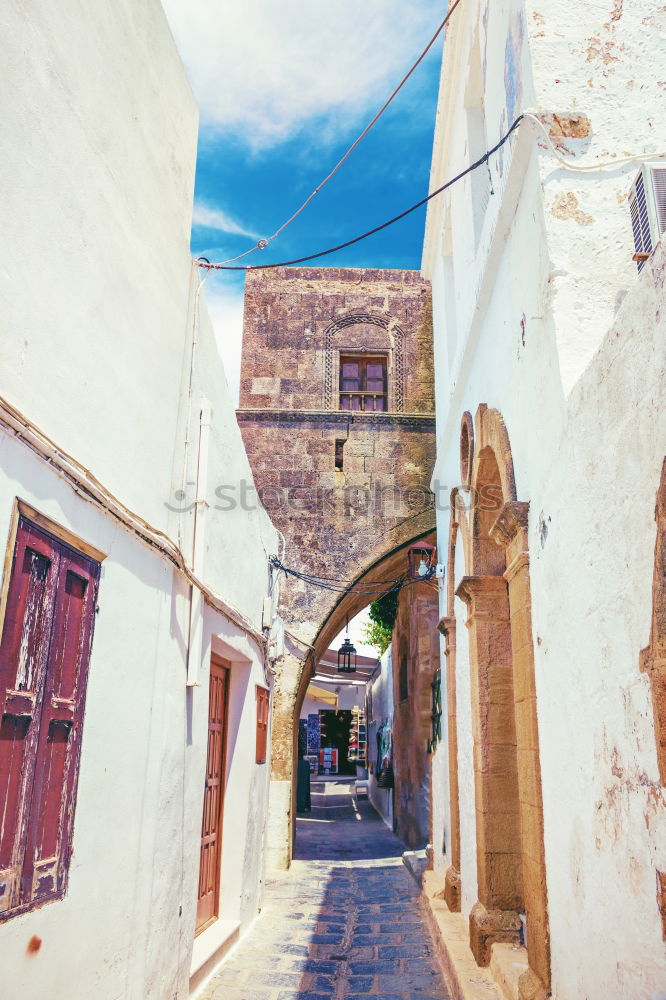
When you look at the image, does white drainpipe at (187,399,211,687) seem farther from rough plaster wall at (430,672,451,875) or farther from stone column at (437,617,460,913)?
rough plaster wall at (430,672,451,875)

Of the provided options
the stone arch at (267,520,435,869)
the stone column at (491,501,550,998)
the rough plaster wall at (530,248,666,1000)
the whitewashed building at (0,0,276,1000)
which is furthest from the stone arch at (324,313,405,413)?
the rough plaster wall at (530,248,666,1000)

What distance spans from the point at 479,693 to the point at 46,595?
3076 millimetres

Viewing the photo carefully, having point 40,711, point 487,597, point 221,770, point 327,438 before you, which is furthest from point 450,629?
point 40,711

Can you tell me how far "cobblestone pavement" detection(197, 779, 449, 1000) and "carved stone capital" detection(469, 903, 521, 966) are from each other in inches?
14.4

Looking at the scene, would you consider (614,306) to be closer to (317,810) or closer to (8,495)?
(8,495)

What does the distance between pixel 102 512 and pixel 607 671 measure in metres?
1.86

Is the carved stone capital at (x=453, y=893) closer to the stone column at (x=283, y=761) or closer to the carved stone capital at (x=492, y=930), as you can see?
the carved stone capital at (x=492, y=930)

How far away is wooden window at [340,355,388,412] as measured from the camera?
1049 cm

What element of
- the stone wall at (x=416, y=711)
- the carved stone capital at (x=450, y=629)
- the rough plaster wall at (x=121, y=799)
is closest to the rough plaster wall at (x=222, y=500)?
the rough plaster wall at (x=121, y=799)

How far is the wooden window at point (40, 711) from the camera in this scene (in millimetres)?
2232

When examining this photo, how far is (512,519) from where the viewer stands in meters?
3.74

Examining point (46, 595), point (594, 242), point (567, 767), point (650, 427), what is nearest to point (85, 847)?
point (46, 595)

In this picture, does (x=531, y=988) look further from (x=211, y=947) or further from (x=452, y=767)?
(x=452, y=767)

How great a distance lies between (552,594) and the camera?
3230 millimetres
